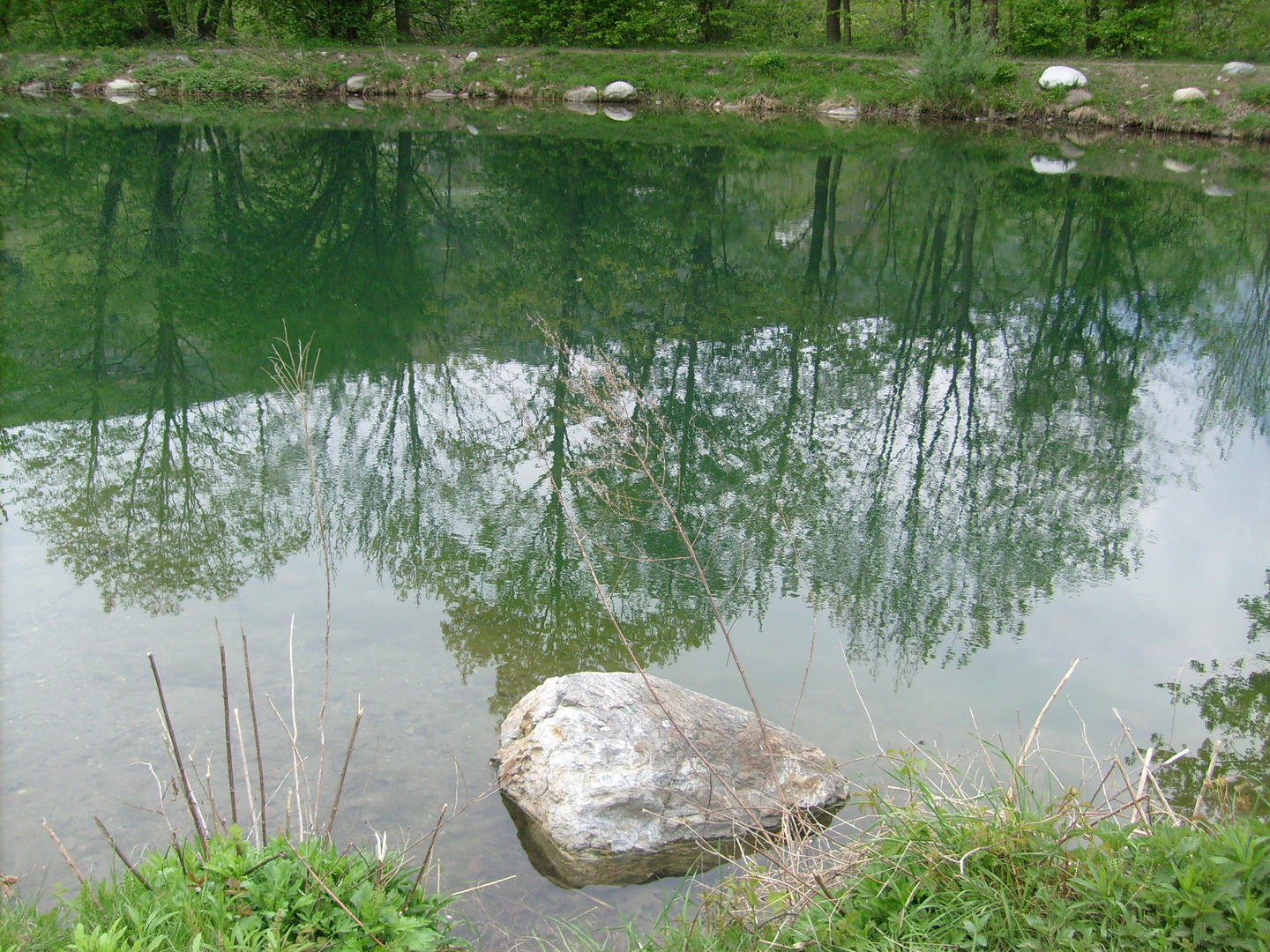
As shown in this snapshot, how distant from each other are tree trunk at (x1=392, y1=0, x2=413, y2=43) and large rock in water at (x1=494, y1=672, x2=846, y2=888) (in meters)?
32.6

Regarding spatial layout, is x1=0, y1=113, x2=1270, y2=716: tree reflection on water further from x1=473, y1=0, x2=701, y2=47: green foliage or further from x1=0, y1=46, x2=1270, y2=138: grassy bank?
x1=473, y1=0, x2=701, y2=47: green foliage

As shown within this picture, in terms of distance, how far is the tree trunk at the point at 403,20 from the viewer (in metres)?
31.8

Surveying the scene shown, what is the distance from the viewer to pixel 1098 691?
16.6 ft

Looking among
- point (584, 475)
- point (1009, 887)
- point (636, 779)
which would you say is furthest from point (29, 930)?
point (584, 475)

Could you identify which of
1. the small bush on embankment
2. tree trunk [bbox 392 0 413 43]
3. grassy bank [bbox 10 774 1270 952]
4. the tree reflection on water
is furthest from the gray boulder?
grassy bank [bbox 10 774 1270 952]

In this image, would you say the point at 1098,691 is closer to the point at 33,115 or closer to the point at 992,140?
the point at 992,140

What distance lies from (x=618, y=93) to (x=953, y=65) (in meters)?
9.72

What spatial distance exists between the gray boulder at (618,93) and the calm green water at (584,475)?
578 inches

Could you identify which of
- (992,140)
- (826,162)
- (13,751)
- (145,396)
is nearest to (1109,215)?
(826,162)

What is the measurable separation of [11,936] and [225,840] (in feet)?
2.28

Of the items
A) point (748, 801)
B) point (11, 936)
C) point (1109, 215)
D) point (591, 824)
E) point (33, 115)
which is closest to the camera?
point (11, 936)

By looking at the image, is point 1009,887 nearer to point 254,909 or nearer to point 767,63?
point 254,909

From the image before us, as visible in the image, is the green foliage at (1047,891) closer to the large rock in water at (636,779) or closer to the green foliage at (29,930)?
the large rock in water at (636,779)

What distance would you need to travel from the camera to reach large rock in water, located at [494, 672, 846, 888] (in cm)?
373
